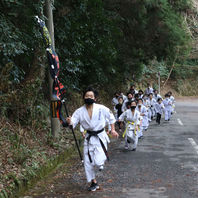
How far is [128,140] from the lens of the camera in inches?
439

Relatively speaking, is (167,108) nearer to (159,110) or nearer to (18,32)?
(159,110)

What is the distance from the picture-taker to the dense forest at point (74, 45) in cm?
958

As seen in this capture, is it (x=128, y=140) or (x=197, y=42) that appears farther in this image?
(x=197, y=42)

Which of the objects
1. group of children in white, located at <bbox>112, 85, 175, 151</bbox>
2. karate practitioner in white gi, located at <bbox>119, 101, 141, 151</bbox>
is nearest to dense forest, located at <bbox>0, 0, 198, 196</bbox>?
group of children in white, located at <bbox>112, 85, 175, 151</bbox>

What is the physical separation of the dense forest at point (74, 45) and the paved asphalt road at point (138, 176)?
112cm

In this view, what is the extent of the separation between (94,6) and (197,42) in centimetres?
2915

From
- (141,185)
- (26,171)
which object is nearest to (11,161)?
(26,171)

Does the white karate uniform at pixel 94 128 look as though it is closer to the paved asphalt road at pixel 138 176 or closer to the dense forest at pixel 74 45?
the paved asphalt road at pixel 138 176

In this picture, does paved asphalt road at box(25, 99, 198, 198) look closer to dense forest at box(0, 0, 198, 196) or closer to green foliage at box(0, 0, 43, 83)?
dense forest at box(0, 0, 198, 196)

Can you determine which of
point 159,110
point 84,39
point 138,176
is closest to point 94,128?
point 138,176

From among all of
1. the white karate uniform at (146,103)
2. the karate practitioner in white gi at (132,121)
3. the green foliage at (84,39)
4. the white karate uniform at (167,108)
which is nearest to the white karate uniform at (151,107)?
the white karate uniform at (146,103)

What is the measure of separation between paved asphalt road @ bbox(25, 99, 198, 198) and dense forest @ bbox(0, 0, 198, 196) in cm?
112

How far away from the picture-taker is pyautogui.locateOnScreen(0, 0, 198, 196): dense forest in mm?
9578

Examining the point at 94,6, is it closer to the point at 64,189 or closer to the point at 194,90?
the point at 64,189
